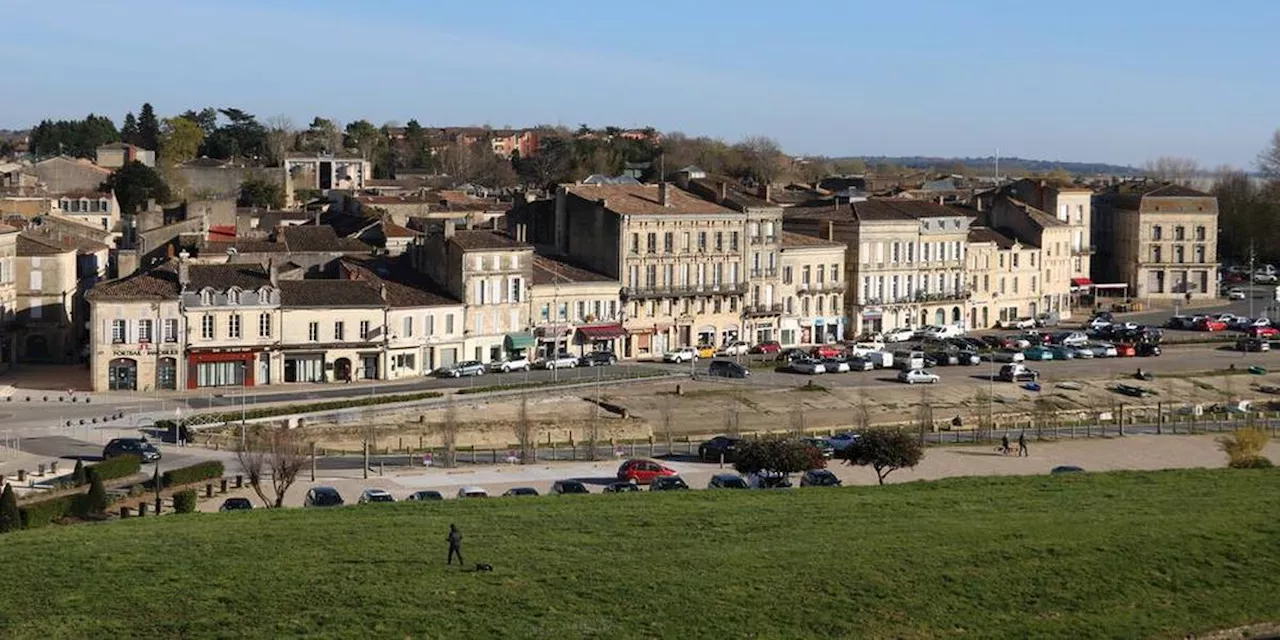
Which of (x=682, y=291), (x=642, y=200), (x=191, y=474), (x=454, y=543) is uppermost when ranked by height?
(x=642, y=200)

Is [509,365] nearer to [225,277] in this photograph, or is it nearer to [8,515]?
[225,277]

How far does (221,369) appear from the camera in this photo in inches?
2467

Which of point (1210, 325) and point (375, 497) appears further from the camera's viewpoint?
point (1210, 325)

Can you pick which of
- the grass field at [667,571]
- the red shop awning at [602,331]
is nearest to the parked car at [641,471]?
the grass field at [667,571]

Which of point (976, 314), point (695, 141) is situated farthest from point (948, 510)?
point (695, 141)

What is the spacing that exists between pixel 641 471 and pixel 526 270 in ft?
81.6

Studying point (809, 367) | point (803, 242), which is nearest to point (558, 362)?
point (809, 367)

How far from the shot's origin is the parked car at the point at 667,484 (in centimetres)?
4269

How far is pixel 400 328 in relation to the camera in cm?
6594

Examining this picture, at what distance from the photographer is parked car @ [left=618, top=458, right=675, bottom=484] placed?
45.2 m

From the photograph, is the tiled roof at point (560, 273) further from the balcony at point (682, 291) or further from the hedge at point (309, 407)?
the hedge at point (309, 407)

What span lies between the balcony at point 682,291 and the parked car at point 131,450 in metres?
27.3

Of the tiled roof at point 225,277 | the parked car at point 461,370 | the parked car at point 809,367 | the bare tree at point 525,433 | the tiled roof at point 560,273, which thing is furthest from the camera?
the tiled roof at point 560,273

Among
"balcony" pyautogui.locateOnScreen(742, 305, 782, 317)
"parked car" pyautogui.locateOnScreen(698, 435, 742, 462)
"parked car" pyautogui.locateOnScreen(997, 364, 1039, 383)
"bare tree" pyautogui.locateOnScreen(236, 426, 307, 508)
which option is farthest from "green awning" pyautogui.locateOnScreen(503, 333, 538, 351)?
"bare tree" pyautogui.locateOnScreen(236, 426, 307, 508)
